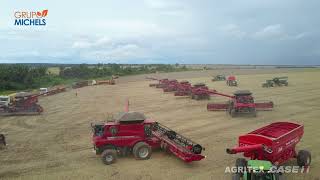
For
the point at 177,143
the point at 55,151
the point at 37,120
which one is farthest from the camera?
the point at 37,120

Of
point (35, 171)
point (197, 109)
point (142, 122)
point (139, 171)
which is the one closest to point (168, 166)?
point (139, 171)

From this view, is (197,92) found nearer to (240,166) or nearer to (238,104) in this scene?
(238,104)

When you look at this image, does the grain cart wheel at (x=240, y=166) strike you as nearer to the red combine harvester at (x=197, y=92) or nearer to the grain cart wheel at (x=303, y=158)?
the grain cart wheel at (x=303, y=158)

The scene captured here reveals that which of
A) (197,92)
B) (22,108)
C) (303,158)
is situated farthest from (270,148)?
(22,108)

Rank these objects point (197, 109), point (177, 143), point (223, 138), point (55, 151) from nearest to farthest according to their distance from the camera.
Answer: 1. point (177, 143)
2. point (55, 151)
3. point (223, 138)
4. point (197, 109)

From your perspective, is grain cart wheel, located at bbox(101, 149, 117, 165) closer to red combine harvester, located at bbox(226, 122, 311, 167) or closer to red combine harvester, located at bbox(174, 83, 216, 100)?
red combine harvester, located at bbox(226, 122, 311, 167)

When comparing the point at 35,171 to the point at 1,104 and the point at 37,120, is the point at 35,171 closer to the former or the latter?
the point at 37,120

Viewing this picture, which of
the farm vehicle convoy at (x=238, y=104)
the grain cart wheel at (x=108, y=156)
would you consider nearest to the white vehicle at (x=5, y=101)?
the farm vehicle convoy at (x=238, y=104)
